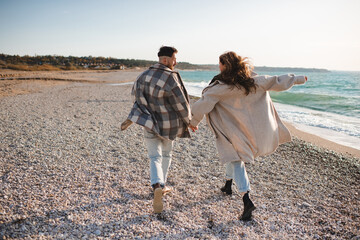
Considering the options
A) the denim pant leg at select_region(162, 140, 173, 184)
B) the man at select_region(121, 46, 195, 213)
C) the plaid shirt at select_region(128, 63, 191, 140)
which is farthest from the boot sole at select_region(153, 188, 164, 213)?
the plaid shirt at select_region(128, 63, 191, 140)

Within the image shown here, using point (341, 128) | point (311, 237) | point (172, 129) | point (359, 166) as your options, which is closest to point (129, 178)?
point (172, 129)

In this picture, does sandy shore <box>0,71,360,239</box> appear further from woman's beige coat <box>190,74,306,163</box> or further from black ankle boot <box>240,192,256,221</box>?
woman's beige coat <box>190,74,306,163</box>

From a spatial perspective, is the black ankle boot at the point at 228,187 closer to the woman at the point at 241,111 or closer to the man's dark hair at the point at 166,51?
the woman at the point at 241,111

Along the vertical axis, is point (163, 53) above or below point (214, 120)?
above

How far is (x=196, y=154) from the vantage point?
515 cm

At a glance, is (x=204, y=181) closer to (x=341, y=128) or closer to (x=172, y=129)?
(x=172, y=129)

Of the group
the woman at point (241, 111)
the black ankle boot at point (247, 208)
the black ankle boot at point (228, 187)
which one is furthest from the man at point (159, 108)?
the black ankle boot at point (228, 187)

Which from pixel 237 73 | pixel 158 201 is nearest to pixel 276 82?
pixel 237 73

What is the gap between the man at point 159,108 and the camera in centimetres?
268

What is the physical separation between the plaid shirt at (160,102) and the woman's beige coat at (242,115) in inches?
8.1

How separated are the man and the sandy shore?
1.79 ft

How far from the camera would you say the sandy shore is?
2.61 metres

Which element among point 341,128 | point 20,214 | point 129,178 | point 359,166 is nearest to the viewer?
point 20,214

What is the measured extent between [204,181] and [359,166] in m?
3.43
